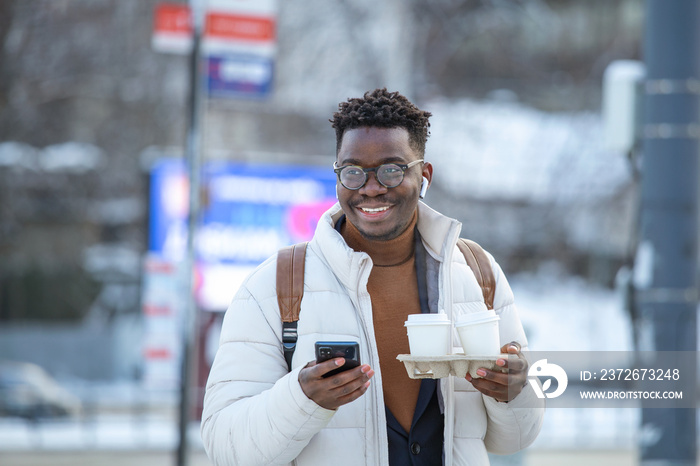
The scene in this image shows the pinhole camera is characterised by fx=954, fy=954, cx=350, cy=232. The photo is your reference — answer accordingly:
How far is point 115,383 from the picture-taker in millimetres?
21547

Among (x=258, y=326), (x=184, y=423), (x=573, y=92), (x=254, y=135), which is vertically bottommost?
(x=184, y=423)

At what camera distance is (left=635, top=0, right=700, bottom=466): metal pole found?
461cm

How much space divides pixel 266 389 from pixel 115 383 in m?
19.8

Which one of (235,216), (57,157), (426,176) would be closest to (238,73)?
(235,216)

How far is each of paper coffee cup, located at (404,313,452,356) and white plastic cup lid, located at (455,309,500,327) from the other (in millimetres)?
38

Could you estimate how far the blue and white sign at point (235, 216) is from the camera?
12773mm

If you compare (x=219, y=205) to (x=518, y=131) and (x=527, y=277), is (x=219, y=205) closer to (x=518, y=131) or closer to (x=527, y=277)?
(x=518, y=131)

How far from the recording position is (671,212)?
465 centimetres

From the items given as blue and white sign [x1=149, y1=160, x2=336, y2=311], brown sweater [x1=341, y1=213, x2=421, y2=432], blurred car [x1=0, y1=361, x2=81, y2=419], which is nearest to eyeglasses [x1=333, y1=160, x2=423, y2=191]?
brown sweater [x1=341, y1=213, x2=421, y2=432]

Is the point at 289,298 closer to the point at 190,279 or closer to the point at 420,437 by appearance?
the point at 420,437

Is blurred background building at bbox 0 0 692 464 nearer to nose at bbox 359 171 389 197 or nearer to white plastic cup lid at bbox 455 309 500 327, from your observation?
nose at bbox 359 171 389 197

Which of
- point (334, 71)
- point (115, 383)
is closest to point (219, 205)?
point (334, 71)

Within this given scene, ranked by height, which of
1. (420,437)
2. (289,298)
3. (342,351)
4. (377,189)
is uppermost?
(377,189)

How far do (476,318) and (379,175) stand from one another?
18.8 inches
